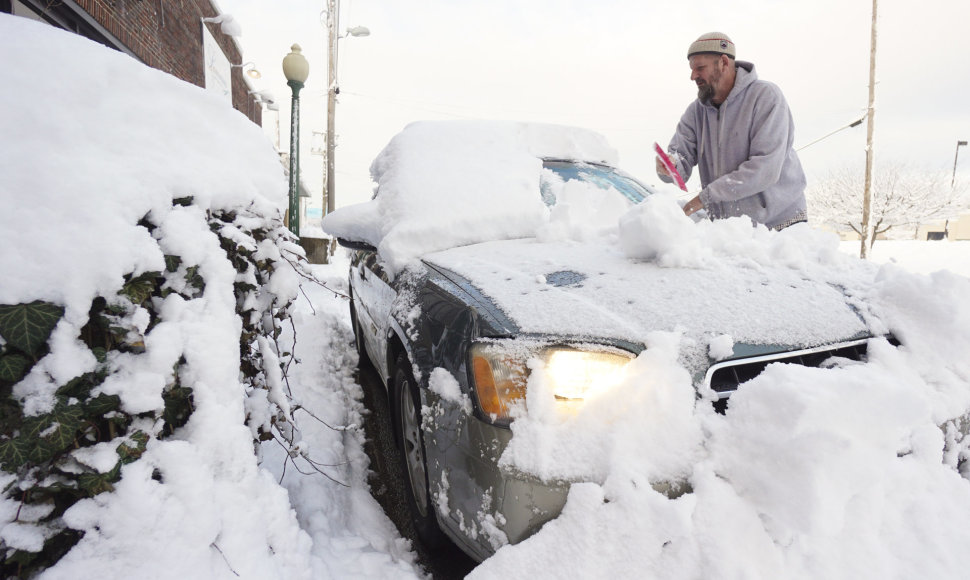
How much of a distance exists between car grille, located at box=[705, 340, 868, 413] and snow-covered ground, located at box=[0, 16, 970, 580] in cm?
7

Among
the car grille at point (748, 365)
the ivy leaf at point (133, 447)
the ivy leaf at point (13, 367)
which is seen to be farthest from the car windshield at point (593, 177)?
the ivy leaf at point (13, 367)

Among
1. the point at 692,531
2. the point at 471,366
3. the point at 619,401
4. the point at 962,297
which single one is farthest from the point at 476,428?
the point at 962,297

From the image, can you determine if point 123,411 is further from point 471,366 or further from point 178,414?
point 471,366

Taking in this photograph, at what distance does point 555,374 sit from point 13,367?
1196mm

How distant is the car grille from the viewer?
1370 mm

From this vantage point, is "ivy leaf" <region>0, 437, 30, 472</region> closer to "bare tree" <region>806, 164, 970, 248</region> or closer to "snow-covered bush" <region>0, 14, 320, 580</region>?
A: "snow-covered bush" <region>0, 14, 320, 580</region>

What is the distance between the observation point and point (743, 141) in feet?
10.3

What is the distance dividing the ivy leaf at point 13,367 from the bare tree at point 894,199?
115ft

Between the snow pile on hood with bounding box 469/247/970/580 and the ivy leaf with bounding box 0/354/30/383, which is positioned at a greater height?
the ivy leaf with bounding box 0/354/30/383

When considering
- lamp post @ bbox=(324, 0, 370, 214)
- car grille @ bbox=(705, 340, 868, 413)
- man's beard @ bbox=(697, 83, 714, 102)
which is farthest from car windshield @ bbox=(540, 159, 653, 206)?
lamp post @ bbox=(324, 0, 370, 214)

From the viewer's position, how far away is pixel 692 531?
1.16 m

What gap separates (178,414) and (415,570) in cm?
100

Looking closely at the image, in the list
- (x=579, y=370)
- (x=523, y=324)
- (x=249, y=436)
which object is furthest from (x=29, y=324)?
(x=579, y=370)

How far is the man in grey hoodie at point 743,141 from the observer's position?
9.81 feet
